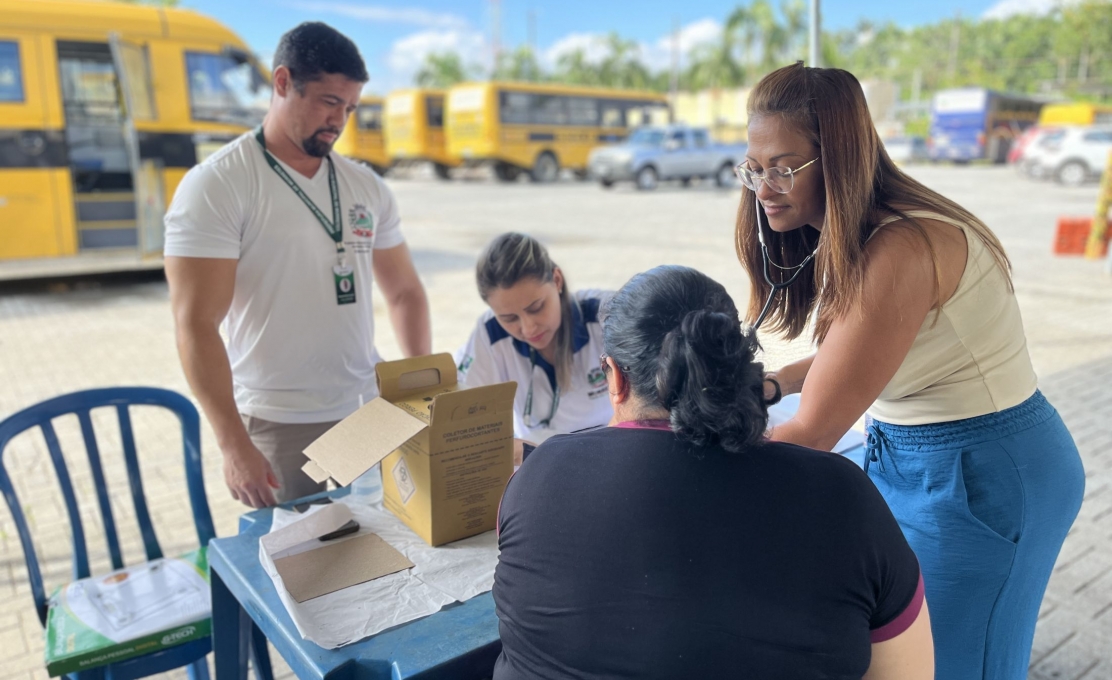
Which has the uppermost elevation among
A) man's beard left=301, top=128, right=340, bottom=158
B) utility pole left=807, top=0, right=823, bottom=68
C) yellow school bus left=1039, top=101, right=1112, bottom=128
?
yellow school bus left=1039, top=101, right=1112, bottom=128

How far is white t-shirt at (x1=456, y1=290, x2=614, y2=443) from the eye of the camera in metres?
2.38

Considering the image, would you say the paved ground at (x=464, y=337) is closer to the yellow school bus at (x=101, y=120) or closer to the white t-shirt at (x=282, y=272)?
the yellow school bus at (x=101, y=120)

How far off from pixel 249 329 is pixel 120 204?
22.9 ft

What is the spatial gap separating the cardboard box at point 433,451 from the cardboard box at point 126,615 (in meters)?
0.64

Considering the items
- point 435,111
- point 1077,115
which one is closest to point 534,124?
point 435,111

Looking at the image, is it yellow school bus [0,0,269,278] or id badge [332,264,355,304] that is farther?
yellow school bus [0,0,269,278]

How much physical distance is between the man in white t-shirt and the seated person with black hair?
1.31 m

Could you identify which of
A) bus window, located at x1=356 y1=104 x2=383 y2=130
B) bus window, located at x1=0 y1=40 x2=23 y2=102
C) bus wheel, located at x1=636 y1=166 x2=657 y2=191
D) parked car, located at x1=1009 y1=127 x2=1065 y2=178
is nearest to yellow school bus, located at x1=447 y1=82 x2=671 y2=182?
bus window, located at x1=356 y1=104 x2=383 y2=130

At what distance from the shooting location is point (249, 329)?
7.50ft

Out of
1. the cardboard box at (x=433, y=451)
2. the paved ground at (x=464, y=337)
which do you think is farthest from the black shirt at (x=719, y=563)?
the paved ground at (x=464, y=337)

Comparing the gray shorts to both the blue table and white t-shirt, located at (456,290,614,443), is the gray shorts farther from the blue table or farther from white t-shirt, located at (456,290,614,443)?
the blue table

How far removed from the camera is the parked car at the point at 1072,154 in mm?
18625

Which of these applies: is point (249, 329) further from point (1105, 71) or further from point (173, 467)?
point (1105, 71)

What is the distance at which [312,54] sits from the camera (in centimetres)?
214
